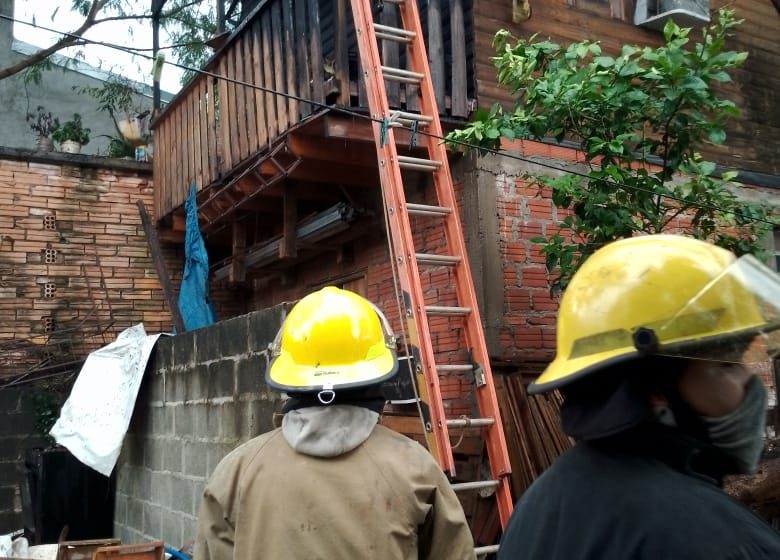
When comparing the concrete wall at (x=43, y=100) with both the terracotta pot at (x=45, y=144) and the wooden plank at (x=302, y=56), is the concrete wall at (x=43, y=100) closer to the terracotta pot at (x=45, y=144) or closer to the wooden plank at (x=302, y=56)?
the terracotta pot at (x=45, y=144)

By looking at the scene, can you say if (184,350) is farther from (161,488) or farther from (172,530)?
(172,530)

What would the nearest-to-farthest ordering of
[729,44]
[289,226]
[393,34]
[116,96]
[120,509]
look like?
[393,34], [289,226], [120,509], [729,44], [116,96]

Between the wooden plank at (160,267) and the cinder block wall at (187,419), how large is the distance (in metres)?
1.76

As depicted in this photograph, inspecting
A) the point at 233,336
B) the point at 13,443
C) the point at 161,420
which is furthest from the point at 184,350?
the point at 13,443

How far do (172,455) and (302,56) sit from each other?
3.26 metres

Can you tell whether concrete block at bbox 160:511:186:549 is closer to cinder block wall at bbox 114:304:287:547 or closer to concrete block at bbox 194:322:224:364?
cinder block wall at bbox 114:304:287:547

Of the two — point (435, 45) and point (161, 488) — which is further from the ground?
point (435, 45)

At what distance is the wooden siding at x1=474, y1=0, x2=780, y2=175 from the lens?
6281mm

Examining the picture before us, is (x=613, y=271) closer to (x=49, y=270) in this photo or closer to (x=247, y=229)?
(x=247, y=229)

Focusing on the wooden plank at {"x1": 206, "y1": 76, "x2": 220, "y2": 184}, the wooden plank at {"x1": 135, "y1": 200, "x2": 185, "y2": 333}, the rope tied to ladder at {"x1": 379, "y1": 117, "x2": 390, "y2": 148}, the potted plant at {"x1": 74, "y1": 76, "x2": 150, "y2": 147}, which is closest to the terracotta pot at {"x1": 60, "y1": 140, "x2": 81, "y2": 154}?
the wooden plank at {"x1": 135, "y1": 200, "x2": 185, "y2": 333}

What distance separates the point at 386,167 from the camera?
497 centimetres

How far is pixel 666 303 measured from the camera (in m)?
1.39

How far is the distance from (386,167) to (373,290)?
2.28m

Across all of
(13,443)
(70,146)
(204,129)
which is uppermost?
(70,146)
